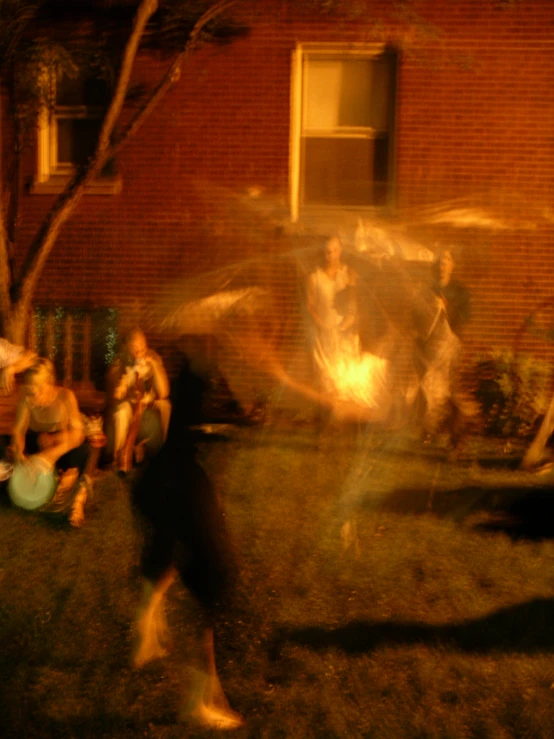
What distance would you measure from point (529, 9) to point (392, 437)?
434 cm

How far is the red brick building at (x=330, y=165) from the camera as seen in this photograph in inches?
348

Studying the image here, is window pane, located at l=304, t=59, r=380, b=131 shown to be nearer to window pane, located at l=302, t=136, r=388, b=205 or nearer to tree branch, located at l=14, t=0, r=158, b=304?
window pane, located at l=302, t=136, r=388, b=205

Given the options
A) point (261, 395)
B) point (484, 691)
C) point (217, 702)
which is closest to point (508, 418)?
point (261, 395)

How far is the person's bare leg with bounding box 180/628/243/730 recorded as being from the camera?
3.85m

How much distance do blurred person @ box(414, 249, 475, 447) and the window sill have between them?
3.36m

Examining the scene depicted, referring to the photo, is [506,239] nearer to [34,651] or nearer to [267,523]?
[267,523]

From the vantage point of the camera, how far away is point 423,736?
12.3ft

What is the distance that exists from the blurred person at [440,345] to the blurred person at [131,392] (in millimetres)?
3131

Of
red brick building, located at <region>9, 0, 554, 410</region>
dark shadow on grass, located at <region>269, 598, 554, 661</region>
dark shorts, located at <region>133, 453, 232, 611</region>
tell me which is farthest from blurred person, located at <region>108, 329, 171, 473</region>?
red brick building, located at <region>9, 0, 554, 410</region>

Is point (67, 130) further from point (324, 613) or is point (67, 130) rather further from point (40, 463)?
point (324, 613)

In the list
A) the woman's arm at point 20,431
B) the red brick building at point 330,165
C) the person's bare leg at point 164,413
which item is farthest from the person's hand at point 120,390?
the red brick building at point 330,165

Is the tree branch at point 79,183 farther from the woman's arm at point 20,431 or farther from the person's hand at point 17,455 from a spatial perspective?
the person's hand at point 17,455

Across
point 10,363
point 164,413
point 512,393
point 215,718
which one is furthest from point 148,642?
point 512,393

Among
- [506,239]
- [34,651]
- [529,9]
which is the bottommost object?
[34,651]
